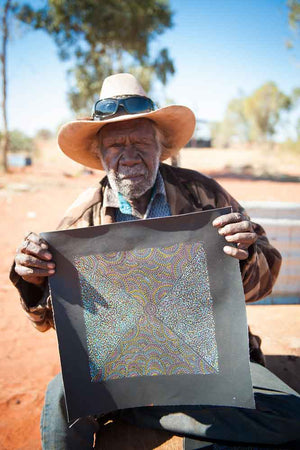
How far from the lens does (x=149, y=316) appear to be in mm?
1513

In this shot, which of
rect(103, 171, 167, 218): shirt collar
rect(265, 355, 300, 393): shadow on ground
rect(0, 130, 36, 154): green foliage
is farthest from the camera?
rect(0, 130, 36, 154): green foliage

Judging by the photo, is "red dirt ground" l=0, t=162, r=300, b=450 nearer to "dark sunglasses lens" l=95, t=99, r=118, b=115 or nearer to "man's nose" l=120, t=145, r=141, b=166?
"man's nose" l=120, t=145, r=141, b=166

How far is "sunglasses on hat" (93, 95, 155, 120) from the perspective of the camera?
2.15 m

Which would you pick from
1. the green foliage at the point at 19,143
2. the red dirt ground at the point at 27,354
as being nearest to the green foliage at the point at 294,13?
the red dirt ground at the point at 27,354

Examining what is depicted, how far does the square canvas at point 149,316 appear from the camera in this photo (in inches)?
57.4

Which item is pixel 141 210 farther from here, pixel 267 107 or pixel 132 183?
pixel 267 107

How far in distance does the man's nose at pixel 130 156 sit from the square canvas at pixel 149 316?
0.75m

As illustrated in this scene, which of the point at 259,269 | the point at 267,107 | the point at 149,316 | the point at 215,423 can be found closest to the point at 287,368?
the point at 215,423

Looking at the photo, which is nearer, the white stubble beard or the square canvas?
the square canvas

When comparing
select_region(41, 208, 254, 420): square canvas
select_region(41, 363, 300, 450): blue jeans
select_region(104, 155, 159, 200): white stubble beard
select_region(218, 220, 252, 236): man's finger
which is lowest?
select_region(41, 363, 300, 450): blue jeans

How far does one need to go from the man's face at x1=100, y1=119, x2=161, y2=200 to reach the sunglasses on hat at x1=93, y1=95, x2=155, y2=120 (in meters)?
0.08

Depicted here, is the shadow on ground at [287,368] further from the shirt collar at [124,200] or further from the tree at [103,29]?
the tree at [103,29]

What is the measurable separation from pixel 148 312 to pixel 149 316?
0.02m

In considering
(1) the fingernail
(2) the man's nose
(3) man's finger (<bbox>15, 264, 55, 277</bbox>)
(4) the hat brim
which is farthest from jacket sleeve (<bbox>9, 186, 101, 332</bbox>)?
(1) the fingernail
